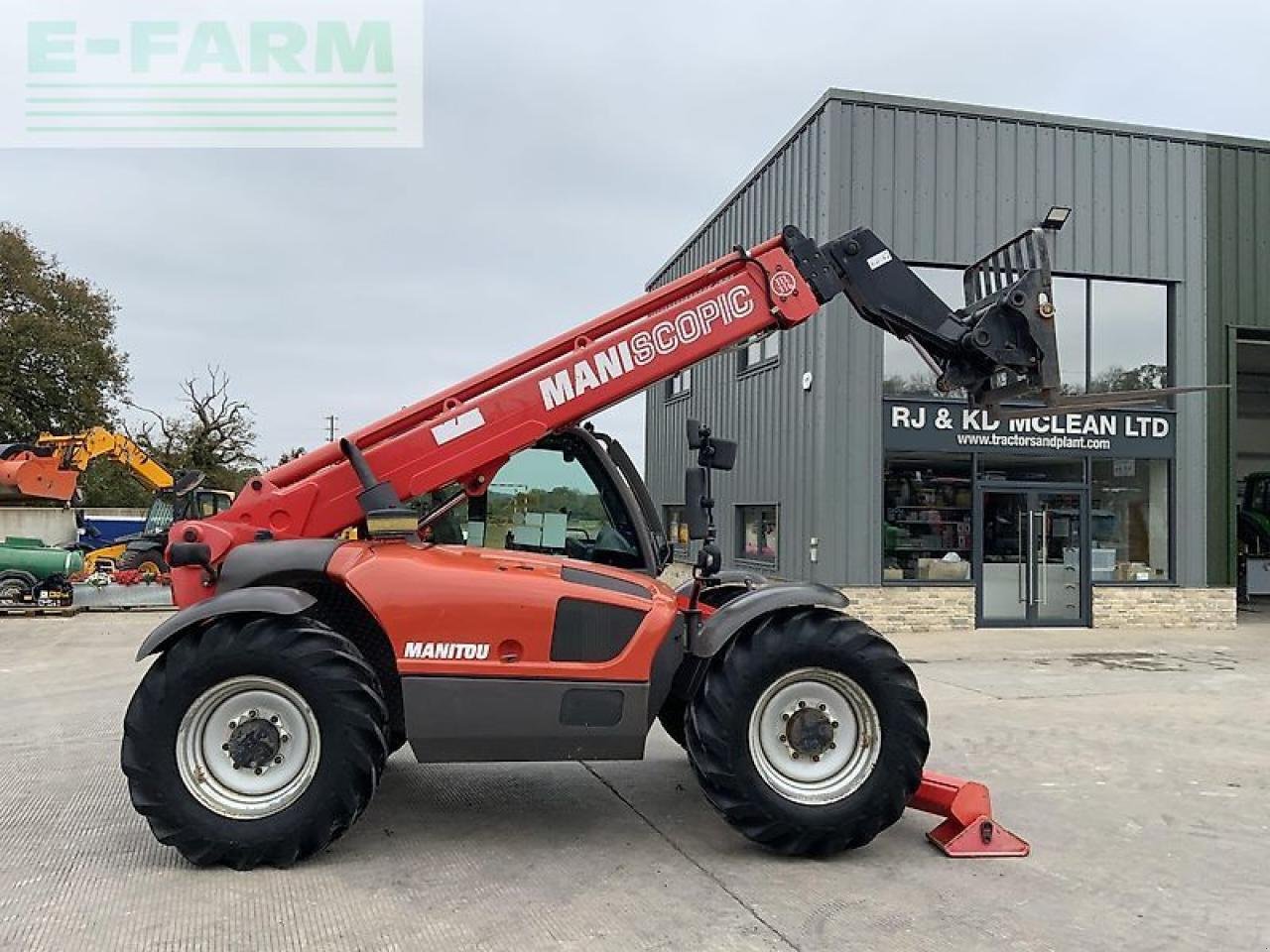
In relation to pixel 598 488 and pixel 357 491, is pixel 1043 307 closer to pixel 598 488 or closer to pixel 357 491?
pixel 598 488

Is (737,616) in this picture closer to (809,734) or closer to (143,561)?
(809,734)

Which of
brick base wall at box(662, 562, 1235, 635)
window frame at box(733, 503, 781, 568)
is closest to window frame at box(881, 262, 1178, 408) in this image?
window frame at box(733, 503, 781, 568)

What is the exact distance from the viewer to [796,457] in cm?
1531

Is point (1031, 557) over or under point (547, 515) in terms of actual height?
under

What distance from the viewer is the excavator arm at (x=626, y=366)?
5.53 meters

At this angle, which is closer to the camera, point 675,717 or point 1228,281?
point 675,717

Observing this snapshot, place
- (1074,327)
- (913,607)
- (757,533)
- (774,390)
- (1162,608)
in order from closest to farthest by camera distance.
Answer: (913,607) → (1074,327) → (1162,608) → (774,390) → (757,533)

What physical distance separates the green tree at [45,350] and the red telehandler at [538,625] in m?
35.4

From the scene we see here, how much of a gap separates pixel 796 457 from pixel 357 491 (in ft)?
34.5

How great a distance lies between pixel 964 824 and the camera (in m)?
5.22

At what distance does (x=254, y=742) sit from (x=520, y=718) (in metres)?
1.27

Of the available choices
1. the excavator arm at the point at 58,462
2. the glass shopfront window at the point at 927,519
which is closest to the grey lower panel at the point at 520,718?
the glass shopfront window at the point at 927,519

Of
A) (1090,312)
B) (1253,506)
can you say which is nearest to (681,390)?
(1090,312)

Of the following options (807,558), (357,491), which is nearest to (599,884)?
(357,491)
